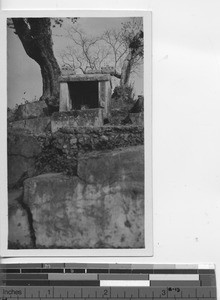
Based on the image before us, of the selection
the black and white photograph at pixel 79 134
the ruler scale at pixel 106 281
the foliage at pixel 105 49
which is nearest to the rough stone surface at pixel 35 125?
the black and white photograph at pixel 79 134

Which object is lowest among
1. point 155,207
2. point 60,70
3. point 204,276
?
point 204,276

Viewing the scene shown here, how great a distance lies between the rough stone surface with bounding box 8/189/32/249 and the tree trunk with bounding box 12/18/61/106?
0.62 feet

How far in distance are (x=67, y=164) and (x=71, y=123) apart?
0.08m

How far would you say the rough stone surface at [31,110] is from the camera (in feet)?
3.31

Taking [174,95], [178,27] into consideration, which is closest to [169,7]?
[178,27]

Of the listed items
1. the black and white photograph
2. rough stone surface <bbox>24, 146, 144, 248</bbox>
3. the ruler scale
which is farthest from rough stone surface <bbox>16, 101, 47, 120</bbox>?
the ruler scale

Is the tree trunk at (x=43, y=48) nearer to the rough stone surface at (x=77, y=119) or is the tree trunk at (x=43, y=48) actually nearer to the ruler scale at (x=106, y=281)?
the rough stone surface at (x=77, y=119)

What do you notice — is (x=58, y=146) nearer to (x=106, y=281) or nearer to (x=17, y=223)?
(x=17, y=223)

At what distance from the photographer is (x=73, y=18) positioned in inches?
39.7

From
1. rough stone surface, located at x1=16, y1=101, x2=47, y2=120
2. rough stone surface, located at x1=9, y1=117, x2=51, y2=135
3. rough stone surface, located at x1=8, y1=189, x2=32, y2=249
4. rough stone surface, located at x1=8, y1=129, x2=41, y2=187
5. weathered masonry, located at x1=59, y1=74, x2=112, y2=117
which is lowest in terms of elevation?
rough stone surface, located at x1=8, y1=189, x2=32, y2=249

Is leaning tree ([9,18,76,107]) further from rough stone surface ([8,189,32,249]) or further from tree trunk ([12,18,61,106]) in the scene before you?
rough stone surface ([8,189,32,249])

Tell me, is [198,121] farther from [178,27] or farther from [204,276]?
[204,276]

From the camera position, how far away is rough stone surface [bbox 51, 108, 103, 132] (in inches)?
39.6

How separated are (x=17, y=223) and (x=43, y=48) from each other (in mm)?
335
